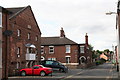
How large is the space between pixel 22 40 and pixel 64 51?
23308mm

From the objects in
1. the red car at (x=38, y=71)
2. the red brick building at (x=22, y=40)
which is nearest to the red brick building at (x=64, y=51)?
the red brick building at (x=22, y=40)

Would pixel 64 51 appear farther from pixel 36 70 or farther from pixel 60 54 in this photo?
pixel 36 70

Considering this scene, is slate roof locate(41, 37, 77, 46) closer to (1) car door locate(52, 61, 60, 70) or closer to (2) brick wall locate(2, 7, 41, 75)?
(2) brick wall locate(2, 7, 41, 75)

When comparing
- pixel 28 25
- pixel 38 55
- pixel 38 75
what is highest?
pixel 28 25

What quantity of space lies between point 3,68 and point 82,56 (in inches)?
1464

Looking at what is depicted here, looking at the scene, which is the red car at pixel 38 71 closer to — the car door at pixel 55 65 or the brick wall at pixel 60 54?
the car door at pixel 55 65

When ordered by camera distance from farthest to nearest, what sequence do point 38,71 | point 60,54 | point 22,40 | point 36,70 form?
1. point 60,54
2. point 22,40
3. point 36,70
4. point 38,71

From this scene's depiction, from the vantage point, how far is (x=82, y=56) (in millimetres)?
60469

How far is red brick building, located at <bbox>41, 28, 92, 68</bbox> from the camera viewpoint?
5816 cm

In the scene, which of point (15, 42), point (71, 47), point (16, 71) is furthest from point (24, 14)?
point (71, 47)

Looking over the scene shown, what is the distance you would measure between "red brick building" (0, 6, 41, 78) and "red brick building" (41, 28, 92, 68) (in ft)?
48.1

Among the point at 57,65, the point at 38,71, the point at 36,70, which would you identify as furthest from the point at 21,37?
the point at 57,65

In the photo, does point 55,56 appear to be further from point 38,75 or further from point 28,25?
point 38,75

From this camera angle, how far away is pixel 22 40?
121ft
